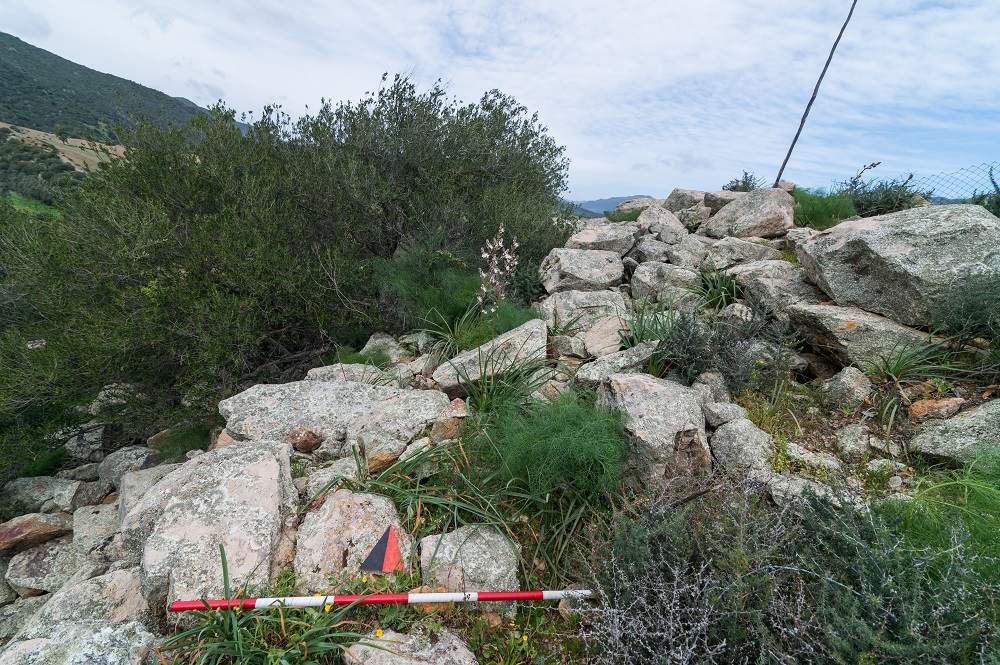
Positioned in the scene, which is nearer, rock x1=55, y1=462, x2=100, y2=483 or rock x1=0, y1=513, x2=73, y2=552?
rock x1=0, y1=513, x2=73, y2=552

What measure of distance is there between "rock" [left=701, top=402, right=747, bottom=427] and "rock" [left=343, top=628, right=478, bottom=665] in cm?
272

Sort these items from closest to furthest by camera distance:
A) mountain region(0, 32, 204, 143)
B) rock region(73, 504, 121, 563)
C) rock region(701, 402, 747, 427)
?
rock region(701, 402, 747, 427), rock region(73, 504, 121, 563), mountain region(0, 32, 204, 143)

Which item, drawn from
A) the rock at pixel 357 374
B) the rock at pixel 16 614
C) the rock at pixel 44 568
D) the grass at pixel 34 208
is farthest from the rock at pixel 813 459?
the grass at pixel 34 208

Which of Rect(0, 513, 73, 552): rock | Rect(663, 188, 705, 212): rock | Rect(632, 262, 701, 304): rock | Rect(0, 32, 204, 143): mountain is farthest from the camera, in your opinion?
Rect(0, 32, 204, 143): mountain

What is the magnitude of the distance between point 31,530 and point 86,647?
5.21 metres

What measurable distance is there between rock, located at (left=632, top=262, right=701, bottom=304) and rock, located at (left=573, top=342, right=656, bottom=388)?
1664 mm

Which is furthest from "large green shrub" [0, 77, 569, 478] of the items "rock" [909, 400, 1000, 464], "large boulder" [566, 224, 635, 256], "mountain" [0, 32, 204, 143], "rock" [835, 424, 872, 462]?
"mountain" [0, 32, 204, 143]

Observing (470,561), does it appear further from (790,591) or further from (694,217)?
(694,217)

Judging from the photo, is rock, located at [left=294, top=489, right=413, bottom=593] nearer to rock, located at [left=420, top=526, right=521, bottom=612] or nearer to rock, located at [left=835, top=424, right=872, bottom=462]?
rock, located at [left=420, top=526, right=521, bottom=612]

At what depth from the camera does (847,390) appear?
4.37 meters

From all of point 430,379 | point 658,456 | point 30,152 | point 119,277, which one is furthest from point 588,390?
point 30,152

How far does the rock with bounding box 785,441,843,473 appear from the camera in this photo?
3.78 meters

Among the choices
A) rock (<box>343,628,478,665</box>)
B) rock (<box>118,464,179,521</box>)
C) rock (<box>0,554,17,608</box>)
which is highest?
rock (<box>343,628,478,665</box>)

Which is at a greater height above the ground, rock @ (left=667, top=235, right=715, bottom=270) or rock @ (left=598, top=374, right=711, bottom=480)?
rock @ (left=667, top=235, right=715, bottom=270)
